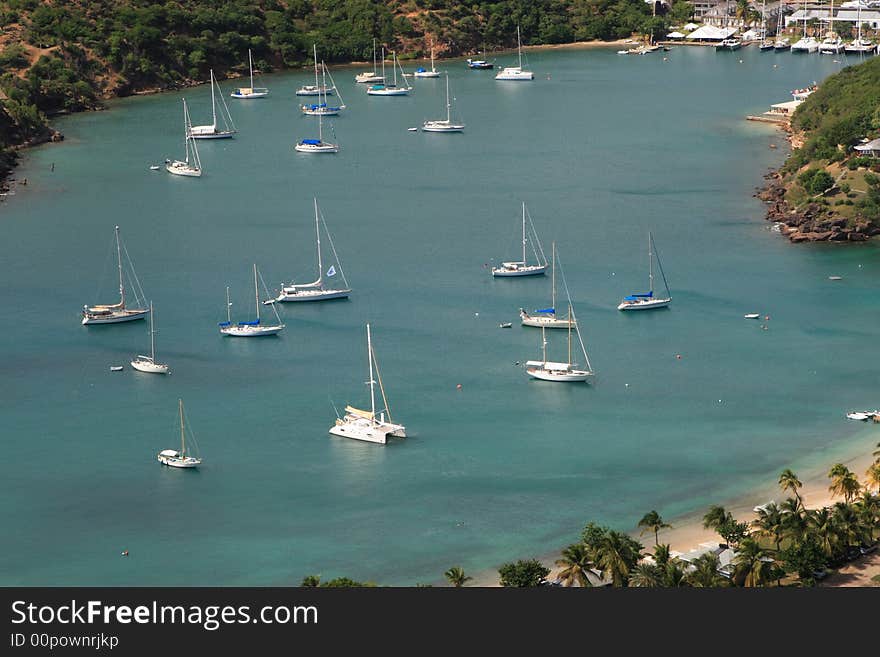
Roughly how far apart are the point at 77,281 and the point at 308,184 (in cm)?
2400

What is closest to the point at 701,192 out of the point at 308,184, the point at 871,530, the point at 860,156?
the point at 860,156

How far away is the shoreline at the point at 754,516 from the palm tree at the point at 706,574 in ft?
9.93

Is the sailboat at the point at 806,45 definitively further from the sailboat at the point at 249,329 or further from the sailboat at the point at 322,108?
the sailboat at the point at 249,329

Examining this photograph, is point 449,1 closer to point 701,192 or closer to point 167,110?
point 167,110

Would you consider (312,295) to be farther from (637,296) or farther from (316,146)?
(316,146)

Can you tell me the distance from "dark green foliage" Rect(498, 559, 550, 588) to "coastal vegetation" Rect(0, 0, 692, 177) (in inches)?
2690

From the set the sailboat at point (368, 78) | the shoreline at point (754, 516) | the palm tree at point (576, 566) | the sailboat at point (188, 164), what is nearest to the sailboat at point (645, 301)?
the shoreline at point (754, 516)

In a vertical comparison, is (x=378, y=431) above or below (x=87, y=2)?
below

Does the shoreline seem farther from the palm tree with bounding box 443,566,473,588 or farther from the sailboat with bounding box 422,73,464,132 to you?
the sailboat with bounding box 422,73,464,132

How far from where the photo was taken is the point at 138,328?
69.9 m

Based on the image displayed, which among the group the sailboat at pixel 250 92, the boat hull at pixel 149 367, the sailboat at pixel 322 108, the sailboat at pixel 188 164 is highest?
the sailboat at pixel 250 92

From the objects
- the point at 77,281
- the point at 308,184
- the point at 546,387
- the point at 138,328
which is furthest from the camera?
the point at 308,184

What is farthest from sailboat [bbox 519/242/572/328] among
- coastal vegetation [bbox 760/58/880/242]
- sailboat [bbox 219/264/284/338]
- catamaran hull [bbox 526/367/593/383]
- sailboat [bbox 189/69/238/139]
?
sailboat [bbox 189/69/238/139]

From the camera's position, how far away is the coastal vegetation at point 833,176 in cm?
8219
